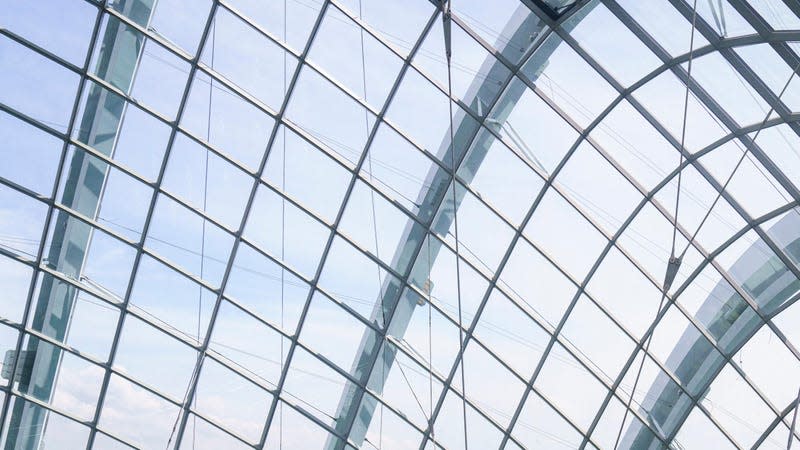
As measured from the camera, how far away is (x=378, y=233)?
25.4 m

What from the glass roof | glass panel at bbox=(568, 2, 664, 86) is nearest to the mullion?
the glass roof

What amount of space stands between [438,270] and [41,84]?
545 inches

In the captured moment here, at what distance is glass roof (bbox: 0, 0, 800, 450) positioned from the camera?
22875mm

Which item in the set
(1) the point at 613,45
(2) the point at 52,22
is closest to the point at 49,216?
(2) the point at 52,22

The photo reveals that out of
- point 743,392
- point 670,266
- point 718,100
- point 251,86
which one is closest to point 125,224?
point 251,86

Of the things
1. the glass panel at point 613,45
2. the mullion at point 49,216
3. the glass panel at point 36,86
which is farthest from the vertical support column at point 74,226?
the glass panel at point 613,45

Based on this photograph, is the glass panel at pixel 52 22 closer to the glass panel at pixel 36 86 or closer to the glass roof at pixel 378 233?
the glass roof at pixel 378 233

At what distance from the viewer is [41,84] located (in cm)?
2362

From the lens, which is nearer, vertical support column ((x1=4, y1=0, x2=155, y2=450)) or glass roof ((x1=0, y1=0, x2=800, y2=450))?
glass roof ((x1=0, y1=0, x2=800, y2=450))

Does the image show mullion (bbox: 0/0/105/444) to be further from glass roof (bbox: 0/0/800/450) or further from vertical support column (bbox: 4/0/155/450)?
vertical support column (bbox: 4/0/155/450)

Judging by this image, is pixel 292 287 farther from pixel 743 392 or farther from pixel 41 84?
pixel 743 392

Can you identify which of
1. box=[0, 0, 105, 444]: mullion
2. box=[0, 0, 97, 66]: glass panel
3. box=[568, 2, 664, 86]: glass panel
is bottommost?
→ box=[0, 0, 105, 444]: mullion

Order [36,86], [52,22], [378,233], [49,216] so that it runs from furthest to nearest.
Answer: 1. [378,233]
2. [49,216]
3. [36,86]
4. [52,22]

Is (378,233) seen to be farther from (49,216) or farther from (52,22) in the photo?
(52,22)
